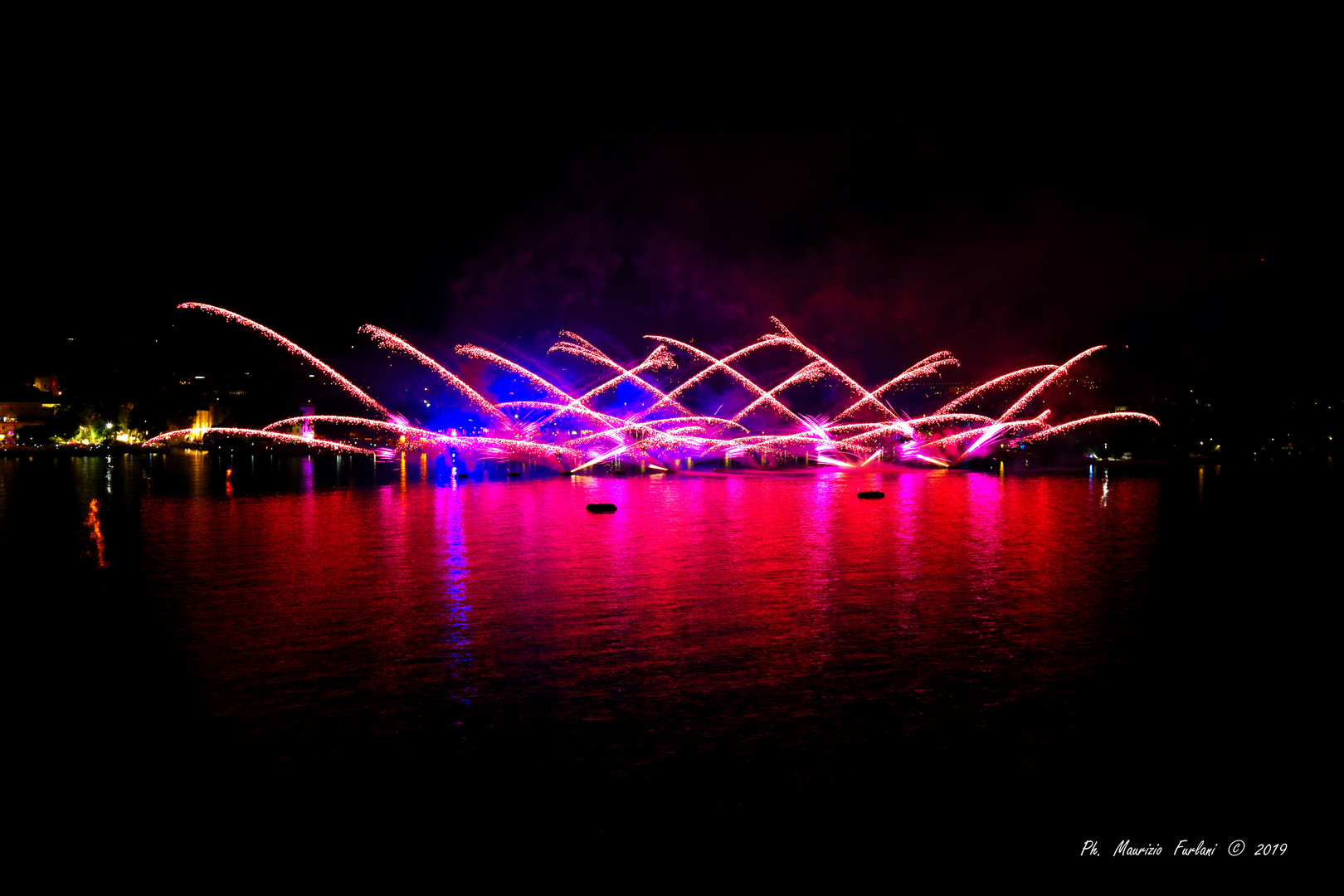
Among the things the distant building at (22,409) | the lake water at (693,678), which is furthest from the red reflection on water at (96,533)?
the distant building at (22,409)

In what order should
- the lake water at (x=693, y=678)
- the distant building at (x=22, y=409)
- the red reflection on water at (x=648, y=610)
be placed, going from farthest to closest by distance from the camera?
the distant building at (x=22, y=409), the red reflection on water at (x=648, y=610), the lake water at (x=693, y=678)

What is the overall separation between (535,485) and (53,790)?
35937 millimetres

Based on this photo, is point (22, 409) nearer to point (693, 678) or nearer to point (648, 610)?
point (648, 610)

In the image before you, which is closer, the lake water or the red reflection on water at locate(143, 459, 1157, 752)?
the lake water

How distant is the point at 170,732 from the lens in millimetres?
8641

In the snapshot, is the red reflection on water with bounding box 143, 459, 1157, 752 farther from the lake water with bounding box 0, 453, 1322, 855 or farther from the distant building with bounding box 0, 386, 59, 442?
the distant building with bounding box 0, 386, 59, 442

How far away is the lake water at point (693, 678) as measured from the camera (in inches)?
284

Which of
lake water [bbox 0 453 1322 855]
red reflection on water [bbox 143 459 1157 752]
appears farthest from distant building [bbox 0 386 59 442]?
lake water [bbox 0 453 1322 855]

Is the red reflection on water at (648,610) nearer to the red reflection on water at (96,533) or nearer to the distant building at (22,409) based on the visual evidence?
the red reflection on water at (96,533)

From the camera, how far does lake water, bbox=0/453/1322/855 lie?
23.7 feet

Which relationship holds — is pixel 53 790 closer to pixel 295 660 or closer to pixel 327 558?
pixel 295 660

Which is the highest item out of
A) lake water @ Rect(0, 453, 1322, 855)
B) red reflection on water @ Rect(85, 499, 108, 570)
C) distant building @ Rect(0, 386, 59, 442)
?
distant building @ Rect(0, 386, 59, 442)

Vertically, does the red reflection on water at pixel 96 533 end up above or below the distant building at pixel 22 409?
below

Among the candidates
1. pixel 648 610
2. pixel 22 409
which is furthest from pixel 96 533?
pixel 22 409
